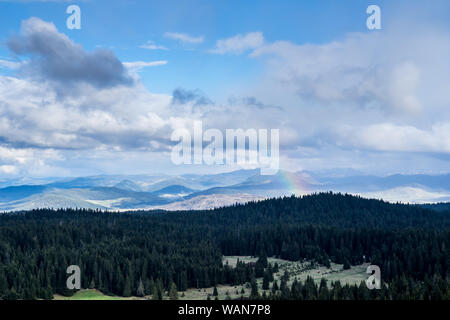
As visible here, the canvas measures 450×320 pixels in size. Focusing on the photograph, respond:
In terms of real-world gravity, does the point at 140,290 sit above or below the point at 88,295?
above

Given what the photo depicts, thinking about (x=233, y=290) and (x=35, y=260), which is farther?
(x=35, y=260)

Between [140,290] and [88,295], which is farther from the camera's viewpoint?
[140,290]

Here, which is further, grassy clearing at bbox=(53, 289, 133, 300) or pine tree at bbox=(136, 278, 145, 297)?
pine tree at bbox=(136, 278, 145, 297)

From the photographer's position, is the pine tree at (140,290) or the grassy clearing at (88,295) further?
the pine tree at (140,290)
